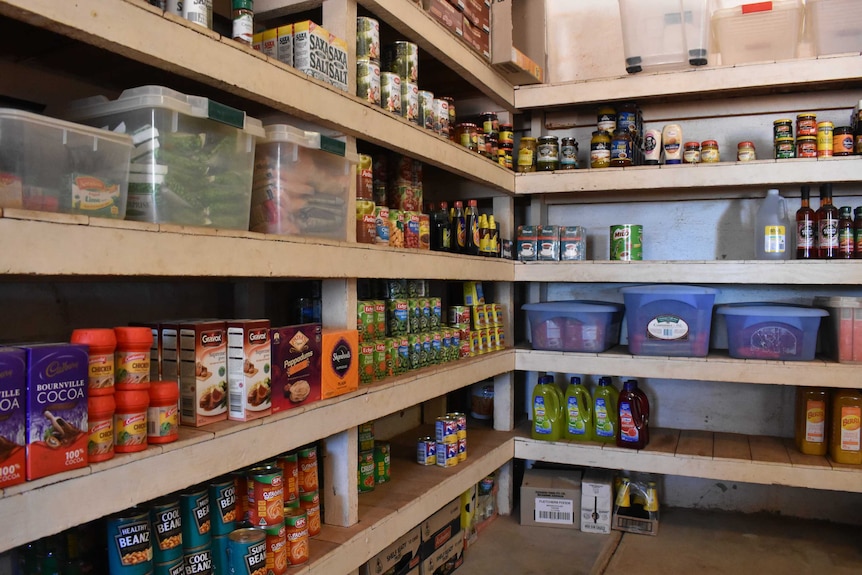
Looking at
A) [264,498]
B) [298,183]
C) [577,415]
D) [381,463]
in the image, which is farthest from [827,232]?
[264,498]

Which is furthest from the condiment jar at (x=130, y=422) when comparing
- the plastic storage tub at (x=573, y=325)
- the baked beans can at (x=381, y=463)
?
the plastic storage tub at (x=573, y=325)

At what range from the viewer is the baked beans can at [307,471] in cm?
204

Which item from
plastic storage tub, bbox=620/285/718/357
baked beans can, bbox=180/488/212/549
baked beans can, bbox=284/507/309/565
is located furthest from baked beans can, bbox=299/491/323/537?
plastic storage tub, bbox=620/285/718/357

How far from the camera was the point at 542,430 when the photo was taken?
3.53m

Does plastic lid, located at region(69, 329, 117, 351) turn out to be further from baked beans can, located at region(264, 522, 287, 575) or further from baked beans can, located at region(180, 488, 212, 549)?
baked beans can, located at region(264, 522, 287, 575)

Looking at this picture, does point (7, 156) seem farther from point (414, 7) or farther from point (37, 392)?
point (414, 7)

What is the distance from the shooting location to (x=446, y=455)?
2900 millimetres

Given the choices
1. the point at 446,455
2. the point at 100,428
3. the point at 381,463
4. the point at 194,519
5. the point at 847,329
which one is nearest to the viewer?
the point at 100,428

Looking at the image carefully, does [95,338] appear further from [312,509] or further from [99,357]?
[312,509]

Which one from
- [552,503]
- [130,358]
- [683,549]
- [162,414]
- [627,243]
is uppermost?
[627,243]

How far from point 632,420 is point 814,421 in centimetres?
84

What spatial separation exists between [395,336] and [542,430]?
133cm

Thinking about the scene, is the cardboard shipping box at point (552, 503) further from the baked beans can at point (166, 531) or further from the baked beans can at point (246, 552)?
the baked beans can at point (166, 531)

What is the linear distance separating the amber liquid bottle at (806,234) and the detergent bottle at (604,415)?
1116 mm
